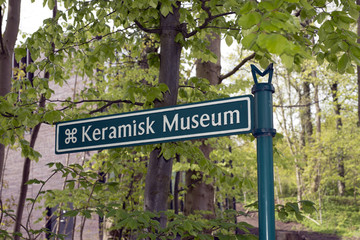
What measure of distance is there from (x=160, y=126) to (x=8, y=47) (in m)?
3.34

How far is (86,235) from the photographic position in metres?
15.1

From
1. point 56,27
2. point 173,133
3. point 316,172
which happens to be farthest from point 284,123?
point 173,133

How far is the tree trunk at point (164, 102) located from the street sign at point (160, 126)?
802 millimetres

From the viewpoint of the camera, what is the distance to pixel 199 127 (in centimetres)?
224

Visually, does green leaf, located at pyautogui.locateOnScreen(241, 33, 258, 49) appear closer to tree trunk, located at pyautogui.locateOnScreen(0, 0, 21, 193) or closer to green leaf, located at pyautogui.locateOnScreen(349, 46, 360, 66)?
green leaf, located at pyautogui.locateOnScreen(349, 46, 360, 66)

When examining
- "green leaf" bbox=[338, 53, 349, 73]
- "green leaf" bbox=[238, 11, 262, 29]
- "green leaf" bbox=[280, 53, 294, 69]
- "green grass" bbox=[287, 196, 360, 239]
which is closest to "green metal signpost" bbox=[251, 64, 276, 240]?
"green leaf" bbox=[280, 53, 294, 69]

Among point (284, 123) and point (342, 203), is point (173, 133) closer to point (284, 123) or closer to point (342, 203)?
point (284, 123)

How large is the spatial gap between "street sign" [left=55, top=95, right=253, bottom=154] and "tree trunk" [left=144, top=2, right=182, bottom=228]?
0.80 metres

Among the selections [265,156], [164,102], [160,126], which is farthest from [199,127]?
[164,102]

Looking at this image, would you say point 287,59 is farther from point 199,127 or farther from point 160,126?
point 160,126

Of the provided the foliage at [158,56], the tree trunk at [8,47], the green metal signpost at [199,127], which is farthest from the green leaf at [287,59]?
the tree trunk at [8,47]

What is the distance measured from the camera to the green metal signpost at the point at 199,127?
1.91 m

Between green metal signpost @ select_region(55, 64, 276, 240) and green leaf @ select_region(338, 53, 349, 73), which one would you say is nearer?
green metal signpost @ select_region(55, 64, 276, 240)

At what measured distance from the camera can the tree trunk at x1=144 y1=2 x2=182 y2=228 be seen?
3.41 m
